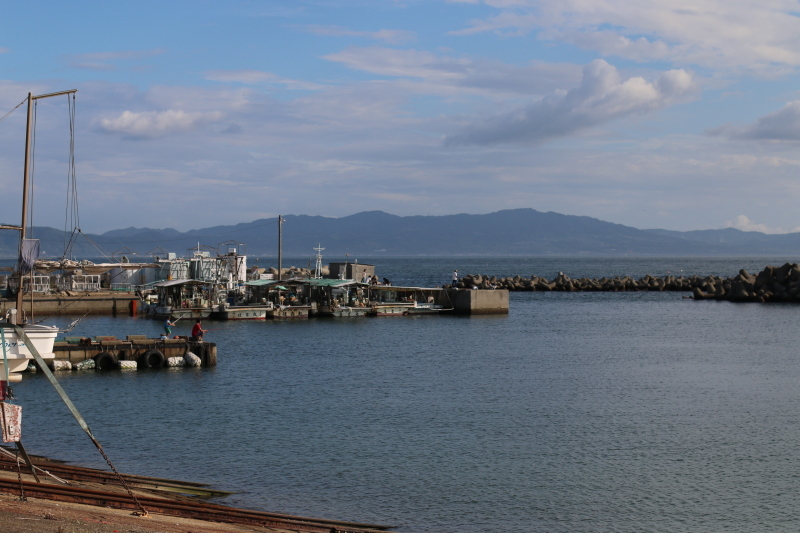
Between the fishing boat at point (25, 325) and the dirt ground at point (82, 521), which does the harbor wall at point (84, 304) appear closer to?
the fishing boat at point (25, 325)

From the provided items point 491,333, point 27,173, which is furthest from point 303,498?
point 491,333

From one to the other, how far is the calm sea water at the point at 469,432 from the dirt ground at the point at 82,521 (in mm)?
3939

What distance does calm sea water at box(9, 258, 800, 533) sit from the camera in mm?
18438

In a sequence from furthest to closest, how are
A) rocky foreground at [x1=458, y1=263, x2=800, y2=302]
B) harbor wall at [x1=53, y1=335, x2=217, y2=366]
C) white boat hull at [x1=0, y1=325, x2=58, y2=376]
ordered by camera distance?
rocky foreground at [x1=458, y1=263, x2=800, y2=302]
harbor wall at [x1=53, y1=335, x2=217, y2=366]
white boat hull at [x1=0, y1=325, x2=58, y2=376]

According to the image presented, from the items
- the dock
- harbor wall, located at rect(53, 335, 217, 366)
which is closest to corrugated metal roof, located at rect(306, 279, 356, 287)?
the dock

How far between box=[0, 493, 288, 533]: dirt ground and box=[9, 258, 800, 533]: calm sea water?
12.9 feet

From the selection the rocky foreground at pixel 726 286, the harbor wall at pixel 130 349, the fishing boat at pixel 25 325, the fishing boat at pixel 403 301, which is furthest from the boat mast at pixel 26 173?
the rocky foreground at pixel 726 286

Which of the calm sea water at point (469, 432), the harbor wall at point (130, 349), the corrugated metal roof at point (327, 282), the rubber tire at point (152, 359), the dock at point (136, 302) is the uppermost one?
the corrugated metal roof at point (327, 282)

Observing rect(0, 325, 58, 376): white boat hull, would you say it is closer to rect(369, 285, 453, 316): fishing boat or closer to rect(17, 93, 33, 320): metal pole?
rect(17, 93, 33, 320): metal pole

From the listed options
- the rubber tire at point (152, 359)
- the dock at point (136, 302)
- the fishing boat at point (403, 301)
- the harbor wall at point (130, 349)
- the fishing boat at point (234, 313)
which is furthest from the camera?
the fishing boat at point (403, 301)

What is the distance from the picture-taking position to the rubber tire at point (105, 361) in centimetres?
3681

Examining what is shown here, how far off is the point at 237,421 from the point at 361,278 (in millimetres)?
51298

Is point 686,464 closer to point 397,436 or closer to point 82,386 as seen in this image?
point 397,436

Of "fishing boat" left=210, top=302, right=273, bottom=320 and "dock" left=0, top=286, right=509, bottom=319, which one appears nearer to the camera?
"fishing boat" left=210, top=302, right=273, bottom=320
